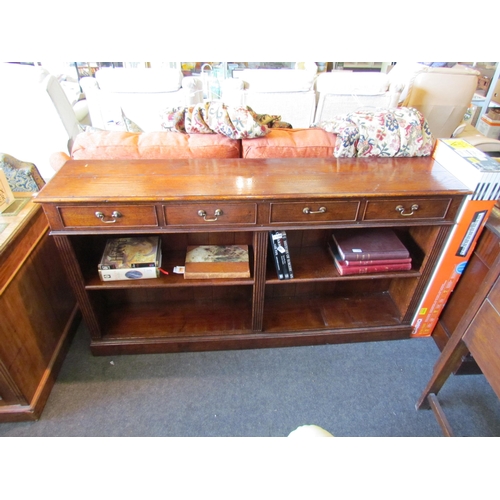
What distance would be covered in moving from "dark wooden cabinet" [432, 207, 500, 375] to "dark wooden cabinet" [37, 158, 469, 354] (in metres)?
0.17

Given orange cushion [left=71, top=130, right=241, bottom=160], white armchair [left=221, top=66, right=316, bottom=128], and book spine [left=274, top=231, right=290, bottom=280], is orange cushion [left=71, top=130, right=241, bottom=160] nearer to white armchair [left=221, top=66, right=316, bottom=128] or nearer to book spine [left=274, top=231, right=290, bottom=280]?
book spine [left=274, top=231, right=290, bottom=280]

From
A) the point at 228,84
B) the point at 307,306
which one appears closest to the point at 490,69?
the point at 228,84

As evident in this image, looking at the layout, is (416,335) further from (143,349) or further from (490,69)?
(490,69)

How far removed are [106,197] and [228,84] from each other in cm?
187

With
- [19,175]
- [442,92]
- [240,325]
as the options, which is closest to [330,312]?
[240,325]

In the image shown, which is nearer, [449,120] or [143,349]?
[143,349]

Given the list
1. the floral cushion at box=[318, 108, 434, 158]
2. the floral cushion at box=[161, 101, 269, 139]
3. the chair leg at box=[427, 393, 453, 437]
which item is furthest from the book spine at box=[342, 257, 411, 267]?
the floral cushion at box=[161, 101, 269, 139]

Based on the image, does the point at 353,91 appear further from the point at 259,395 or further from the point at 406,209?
the point at 259,395

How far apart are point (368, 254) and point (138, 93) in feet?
7.45

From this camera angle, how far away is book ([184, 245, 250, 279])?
5.13 ft

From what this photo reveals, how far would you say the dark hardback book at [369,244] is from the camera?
1579 millimetres

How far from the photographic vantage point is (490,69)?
13.0ft

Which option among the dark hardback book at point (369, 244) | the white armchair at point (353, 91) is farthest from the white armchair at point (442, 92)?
the dark hardback book at point (369, 244)

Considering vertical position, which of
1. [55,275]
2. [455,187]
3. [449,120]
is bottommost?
[55,275]
